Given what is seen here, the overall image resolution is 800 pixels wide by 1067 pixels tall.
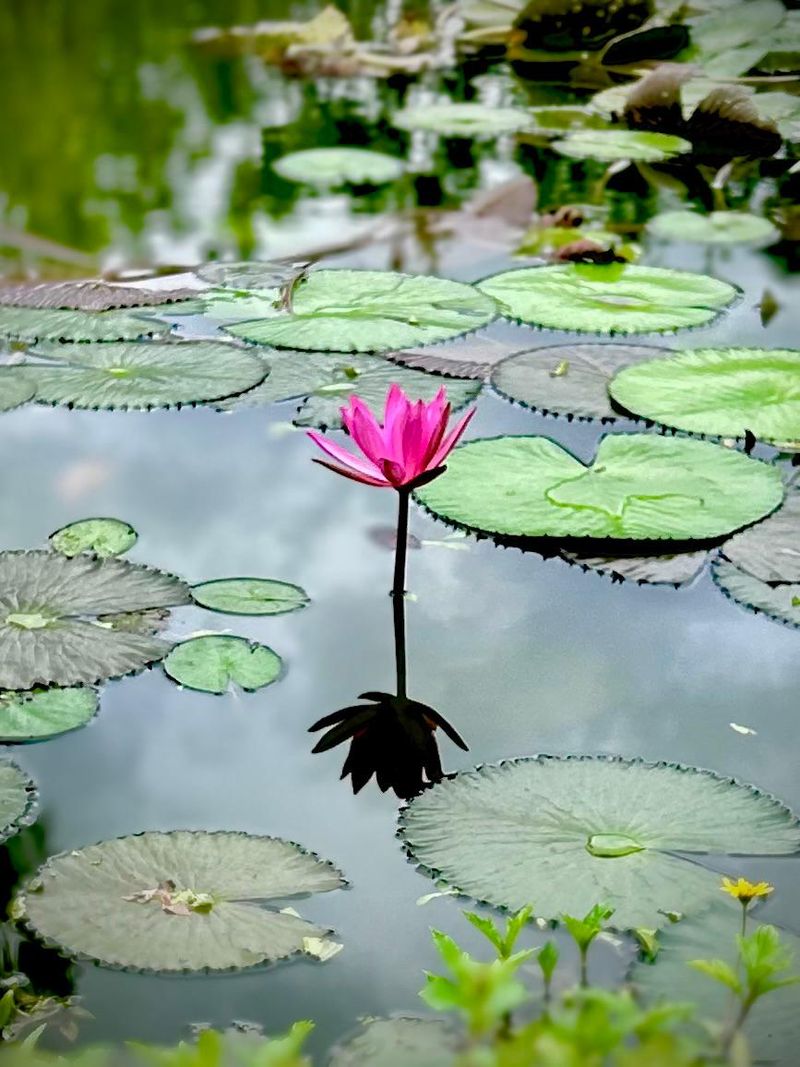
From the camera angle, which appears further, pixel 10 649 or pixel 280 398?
pixel 280 398

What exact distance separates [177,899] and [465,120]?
10.1ft

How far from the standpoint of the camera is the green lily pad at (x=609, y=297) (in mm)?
2334

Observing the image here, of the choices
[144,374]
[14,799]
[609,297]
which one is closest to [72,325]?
[144,374]

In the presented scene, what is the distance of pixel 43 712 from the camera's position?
4.45ft

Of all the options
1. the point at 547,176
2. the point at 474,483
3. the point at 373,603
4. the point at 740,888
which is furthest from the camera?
the point at 547,176

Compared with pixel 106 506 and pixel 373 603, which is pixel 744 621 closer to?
pixel 373 603

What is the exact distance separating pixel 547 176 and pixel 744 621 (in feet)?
6.78

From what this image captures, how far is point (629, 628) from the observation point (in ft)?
4.95

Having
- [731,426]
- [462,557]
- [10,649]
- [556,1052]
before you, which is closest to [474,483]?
[462,557]

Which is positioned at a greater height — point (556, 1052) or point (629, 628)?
point (556, 1052)

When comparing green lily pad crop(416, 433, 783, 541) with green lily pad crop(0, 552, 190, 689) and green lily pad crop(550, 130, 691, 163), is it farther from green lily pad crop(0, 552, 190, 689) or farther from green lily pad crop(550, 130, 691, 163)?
green lily pad crop(550, 130, 691, 163)

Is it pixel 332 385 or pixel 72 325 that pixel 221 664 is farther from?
pixel 72 325

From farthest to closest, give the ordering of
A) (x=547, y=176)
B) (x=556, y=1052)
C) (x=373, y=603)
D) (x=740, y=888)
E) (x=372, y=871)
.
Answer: (x=547, y=176) < (x=373, y=603) < (x=372, y=871) < (x=740, y=888) < (x=556, y=1052)

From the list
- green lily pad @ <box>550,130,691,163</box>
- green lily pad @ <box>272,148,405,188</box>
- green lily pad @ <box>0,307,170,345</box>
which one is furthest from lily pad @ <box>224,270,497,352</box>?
green lily pad @ <box>550,130,691,163</box>
